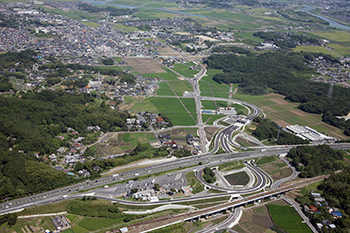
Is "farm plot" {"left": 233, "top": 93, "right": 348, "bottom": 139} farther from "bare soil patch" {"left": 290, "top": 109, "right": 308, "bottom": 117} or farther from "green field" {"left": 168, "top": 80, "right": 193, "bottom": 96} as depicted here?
"green field" {"left": 168, "top": 80, "right": 193, "bottom": 96}

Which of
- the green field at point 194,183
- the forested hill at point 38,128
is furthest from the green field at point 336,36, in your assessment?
the green field at point 194,183

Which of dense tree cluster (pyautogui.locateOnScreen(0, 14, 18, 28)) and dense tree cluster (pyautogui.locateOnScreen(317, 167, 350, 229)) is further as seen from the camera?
dense tree cluster (pyautogui.locateOnScreen(0, 14, 18, 28))

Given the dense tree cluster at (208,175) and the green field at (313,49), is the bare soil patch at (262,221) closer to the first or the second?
the dense tree cluster at (208,175)

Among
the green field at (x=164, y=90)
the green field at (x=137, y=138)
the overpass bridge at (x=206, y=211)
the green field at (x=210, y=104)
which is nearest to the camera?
the overpass bridge at (x=206, y=211)

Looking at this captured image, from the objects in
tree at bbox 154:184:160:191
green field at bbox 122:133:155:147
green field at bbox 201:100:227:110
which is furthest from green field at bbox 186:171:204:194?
green field at bbox 201:100:227:110

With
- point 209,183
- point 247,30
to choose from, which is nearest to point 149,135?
point 209,183
